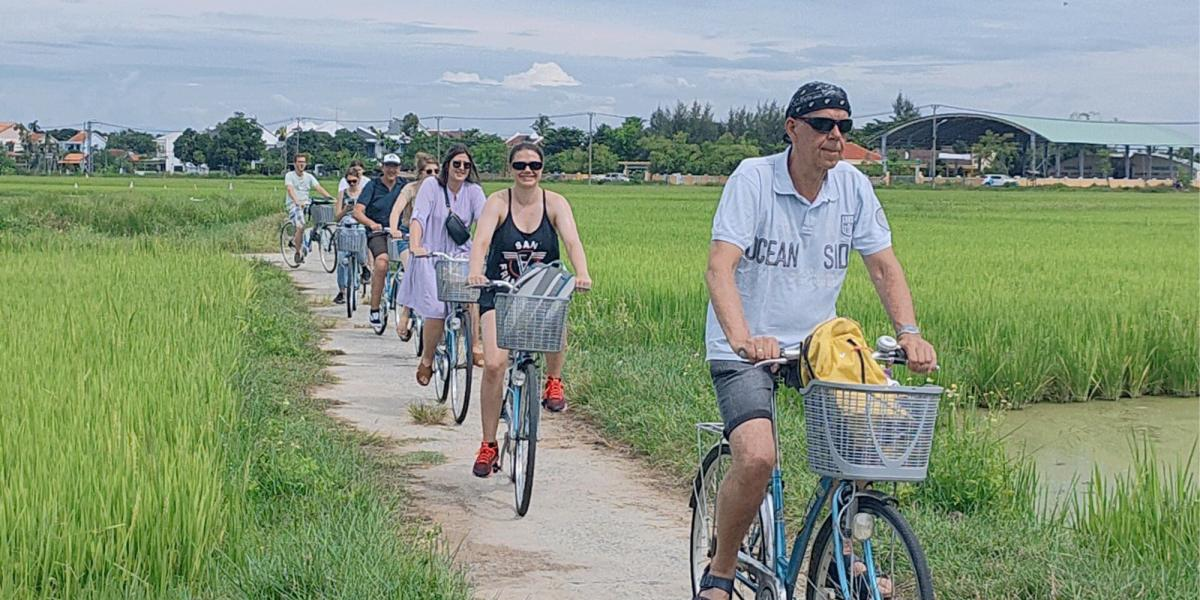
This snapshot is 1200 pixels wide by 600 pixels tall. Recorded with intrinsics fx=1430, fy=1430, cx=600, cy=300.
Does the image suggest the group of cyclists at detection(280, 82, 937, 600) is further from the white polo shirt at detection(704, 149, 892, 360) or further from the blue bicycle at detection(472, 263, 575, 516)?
the blue bicycle at detection(472, 263, 575, 516)

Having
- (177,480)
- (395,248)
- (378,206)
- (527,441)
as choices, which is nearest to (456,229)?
(527,441)

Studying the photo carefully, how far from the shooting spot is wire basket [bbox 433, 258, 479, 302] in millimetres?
8125

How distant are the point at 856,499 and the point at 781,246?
750 millimetres

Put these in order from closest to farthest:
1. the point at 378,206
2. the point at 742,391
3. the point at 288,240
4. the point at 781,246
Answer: the point at 742,391, the point at 781,246, the point at 378,206, the point at 288,240

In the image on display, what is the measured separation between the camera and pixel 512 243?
22.6 ft

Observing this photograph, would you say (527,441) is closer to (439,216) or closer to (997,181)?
(439,216)

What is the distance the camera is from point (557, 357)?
7.98 meters

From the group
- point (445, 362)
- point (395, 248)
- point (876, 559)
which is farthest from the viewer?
point (395, 248)

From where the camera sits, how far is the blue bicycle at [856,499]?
11.0 feet

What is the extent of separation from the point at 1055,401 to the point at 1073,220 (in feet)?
83.8

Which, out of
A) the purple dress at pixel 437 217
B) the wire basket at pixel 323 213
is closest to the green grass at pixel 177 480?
the purple dress at pixel 437 217

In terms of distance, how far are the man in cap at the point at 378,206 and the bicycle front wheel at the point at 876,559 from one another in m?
9.08

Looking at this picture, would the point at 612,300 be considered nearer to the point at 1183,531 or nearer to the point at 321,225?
the point at 321,225

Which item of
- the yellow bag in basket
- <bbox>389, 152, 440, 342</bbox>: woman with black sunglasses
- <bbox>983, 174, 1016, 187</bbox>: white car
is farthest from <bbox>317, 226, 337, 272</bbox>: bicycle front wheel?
<bbox>983, 174, 1016, 187</bbox>: white car
